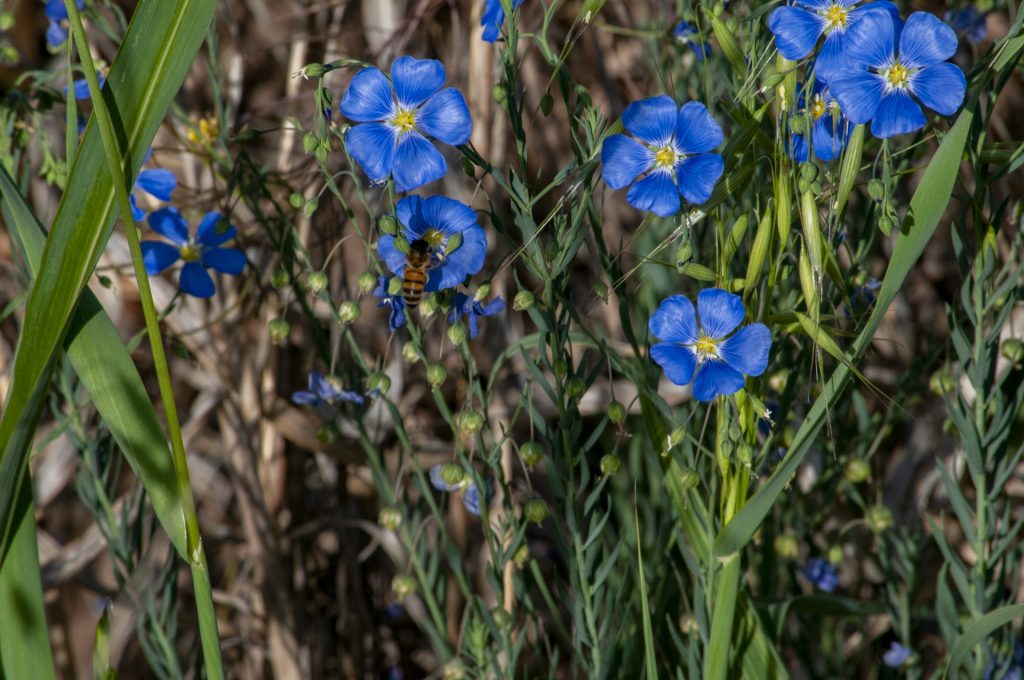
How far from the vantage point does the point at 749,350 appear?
2.46 feet

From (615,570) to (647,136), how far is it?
72 centimetres

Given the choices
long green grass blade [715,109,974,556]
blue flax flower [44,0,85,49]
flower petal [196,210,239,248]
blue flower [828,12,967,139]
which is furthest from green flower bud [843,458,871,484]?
blue flax flower [44,0,85,49]

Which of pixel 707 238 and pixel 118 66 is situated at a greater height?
pixel 118 66

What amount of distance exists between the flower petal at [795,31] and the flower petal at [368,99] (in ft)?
0.95

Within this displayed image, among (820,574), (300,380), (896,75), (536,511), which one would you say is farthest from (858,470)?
(300,380)

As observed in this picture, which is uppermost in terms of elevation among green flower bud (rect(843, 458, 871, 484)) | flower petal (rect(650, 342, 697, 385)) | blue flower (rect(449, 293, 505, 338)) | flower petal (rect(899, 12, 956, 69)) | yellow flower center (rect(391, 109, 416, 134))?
flower petal (rect(899, 12, 956, 69))

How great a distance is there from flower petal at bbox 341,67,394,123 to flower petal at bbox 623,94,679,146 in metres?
0.18

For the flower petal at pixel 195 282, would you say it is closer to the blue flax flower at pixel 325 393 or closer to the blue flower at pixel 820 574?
the blue flax flower at pixel 325 393

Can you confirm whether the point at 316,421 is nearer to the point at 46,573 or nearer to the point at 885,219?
the point at 46,573

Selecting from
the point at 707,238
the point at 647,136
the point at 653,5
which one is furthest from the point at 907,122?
the point at 653,5

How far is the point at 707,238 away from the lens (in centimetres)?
119

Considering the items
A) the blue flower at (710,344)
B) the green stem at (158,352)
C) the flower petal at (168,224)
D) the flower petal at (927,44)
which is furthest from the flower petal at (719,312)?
the flower petal at (168,224)

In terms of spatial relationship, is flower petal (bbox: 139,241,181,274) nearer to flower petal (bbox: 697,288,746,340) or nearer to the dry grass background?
the dry grass background

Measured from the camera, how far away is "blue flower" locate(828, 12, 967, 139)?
0.71 m
